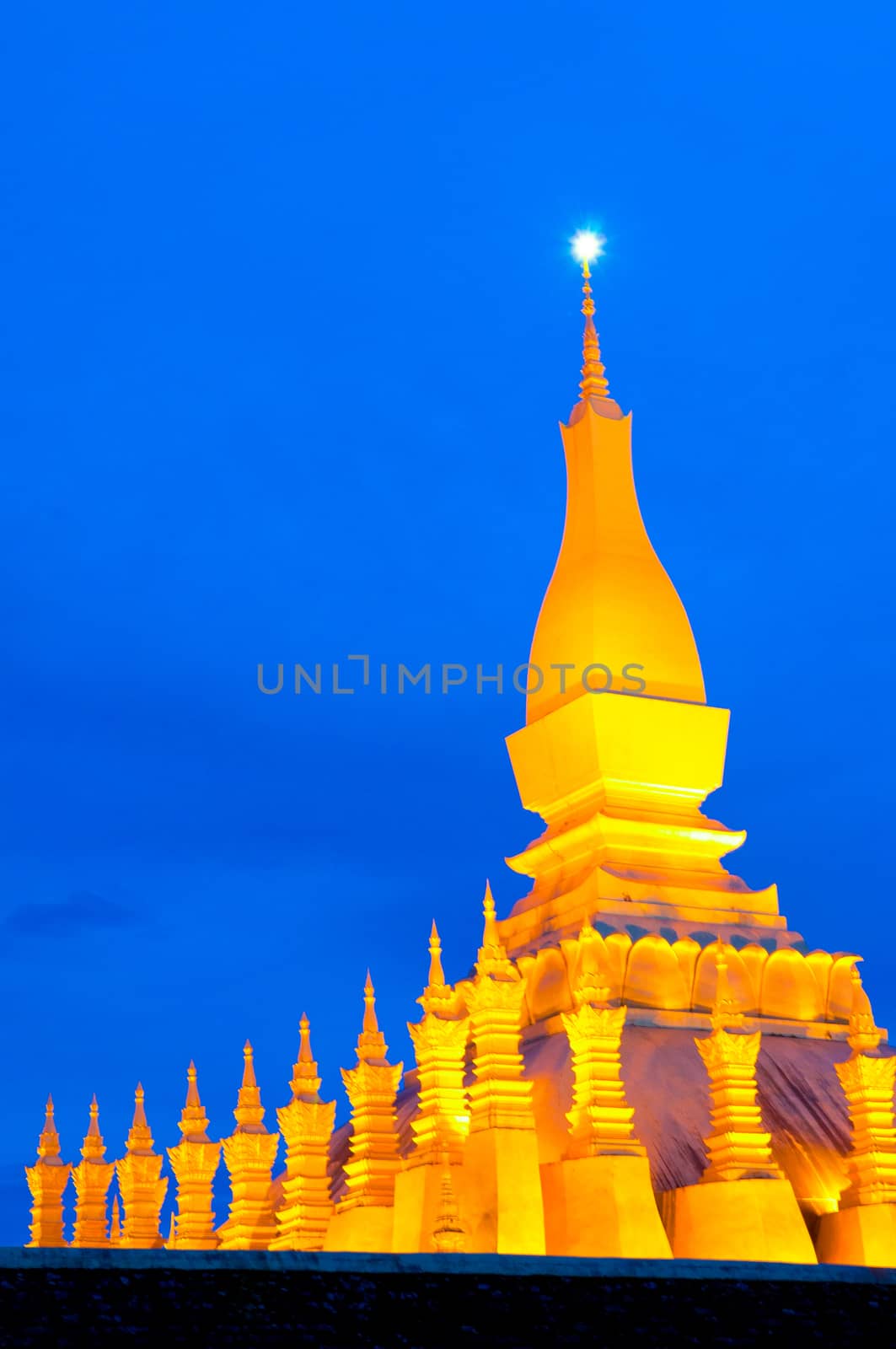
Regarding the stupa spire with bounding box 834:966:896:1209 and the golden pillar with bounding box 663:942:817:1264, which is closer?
the golden pillar with bounding box 663:942:817:1264

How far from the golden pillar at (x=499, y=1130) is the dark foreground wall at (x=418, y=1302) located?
4.72 meters

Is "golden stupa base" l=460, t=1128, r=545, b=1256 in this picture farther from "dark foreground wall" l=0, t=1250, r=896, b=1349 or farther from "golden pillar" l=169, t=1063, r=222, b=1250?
"golden pillar" l=169, t=1063, r=222, b=1250

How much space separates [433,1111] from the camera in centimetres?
2294

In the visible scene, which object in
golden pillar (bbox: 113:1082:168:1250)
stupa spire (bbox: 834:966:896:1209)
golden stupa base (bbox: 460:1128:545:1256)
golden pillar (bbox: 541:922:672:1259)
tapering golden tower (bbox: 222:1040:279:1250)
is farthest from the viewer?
golden pillar (bbox: 113:1082:168:1250)

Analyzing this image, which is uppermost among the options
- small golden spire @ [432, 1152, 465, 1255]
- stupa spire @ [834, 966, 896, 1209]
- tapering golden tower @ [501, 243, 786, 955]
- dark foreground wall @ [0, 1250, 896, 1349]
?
tapering golden tower @ [501, 243, 786, 955]

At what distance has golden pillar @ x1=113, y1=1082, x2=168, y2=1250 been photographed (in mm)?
28641

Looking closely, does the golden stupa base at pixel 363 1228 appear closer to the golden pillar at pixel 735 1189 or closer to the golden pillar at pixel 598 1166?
the golden pillar at pixel 598 1166

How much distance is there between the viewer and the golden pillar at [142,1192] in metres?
28.6

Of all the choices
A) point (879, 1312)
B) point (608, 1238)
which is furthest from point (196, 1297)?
point (608, 1238)

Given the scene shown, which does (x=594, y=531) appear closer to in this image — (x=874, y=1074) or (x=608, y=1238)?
(x=874, y=1074)

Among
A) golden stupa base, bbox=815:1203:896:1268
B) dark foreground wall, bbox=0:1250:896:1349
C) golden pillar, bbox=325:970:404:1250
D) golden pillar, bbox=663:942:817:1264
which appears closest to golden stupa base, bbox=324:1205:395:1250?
golden pillar, bbox=325:970:404:1250

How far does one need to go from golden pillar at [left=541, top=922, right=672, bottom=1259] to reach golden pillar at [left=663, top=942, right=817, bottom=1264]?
0.45 meters

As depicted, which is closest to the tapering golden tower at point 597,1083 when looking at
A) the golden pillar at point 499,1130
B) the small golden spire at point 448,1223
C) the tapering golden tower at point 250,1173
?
the golden pillar at point 499,1130

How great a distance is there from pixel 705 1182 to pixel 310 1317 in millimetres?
8002
